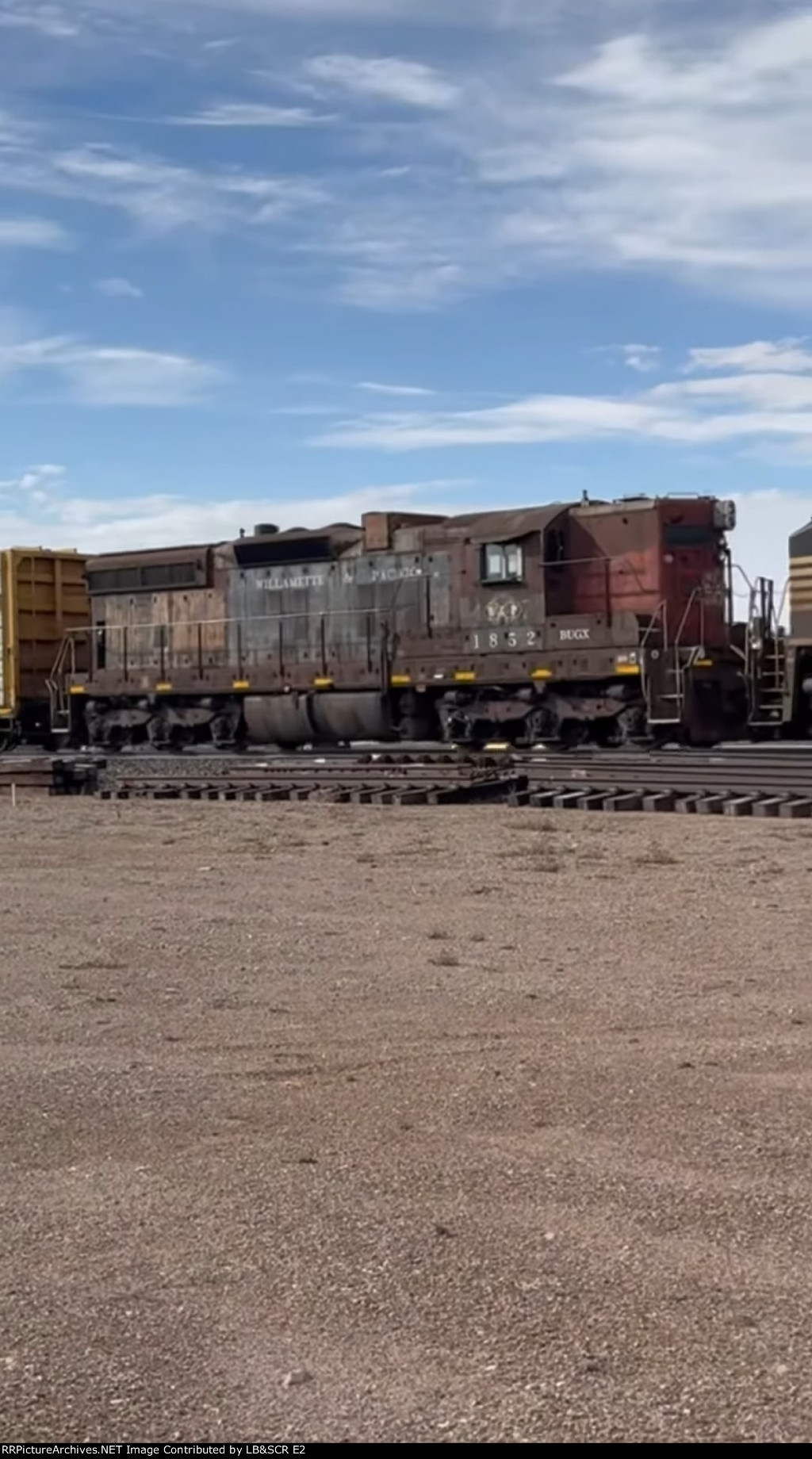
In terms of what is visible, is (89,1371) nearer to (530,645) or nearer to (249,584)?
(530,645)

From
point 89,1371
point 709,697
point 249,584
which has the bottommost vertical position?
point 89,1371

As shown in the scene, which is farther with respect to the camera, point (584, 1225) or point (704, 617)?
point (704, 617)

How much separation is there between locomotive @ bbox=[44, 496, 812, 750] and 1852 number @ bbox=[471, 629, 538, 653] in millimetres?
23

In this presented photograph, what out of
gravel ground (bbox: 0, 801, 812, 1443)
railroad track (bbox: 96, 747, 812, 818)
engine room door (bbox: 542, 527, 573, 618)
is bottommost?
gravel ground (bbox: 0, 801, 812, 1443)

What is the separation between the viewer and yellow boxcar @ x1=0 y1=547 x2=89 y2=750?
2877cm

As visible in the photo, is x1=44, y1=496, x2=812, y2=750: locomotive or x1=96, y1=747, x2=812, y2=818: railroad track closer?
x1=96, y1=747, x2=812, y2=818: railroad track

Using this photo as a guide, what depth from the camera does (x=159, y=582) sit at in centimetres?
2748

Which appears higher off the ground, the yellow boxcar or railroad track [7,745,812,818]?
the yellow boxcar

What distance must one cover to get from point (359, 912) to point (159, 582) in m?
17.4

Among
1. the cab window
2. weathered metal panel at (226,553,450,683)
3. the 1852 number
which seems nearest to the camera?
the 1852 number

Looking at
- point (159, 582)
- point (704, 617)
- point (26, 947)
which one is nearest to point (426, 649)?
point (704, 617)

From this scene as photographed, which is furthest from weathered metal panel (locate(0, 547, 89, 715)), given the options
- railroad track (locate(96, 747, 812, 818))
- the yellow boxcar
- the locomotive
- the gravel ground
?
the gravel ground

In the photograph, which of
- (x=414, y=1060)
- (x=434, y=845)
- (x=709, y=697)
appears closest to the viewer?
(x=414, y=1060)

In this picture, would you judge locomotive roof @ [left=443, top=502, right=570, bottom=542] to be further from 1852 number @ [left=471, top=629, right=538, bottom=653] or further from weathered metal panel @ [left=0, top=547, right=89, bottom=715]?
weathered metal panel @ [left=0, top=547, right=89, bottom=715]
